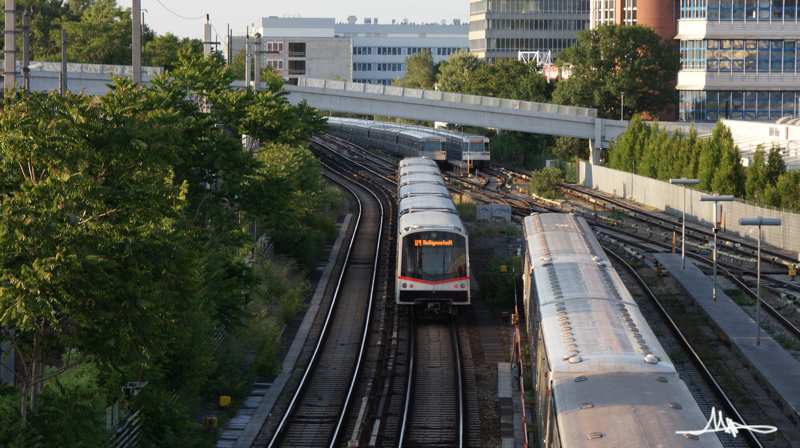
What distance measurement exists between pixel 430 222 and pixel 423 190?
7.15 metres

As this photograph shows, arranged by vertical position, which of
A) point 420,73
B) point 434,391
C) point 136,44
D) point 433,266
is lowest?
point 434,391

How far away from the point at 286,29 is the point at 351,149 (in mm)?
84883

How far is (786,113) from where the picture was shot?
273ft

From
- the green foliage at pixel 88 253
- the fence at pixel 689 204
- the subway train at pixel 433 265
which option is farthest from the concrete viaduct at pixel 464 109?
the green foliage at pixel 88 253

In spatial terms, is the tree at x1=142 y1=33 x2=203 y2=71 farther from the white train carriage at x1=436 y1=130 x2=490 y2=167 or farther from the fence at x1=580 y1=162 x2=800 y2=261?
the fence at x1=580 y1=162 x2=800 y2=261

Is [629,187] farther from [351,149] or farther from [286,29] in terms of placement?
[286,29]

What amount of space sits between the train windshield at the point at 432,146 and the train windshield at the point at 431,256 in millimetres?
46198

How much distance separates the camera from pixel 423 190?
36625 mm

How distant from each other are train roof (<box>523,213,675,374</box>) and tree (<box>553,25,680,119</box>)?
56821mm

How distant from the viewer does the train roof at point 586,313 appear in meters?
15.0

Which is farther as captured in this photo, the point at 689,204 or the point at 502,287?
the point at 689,204

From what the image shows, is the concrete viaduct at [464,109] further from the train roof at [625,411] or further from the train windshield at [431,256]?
the train roof at [625,411]

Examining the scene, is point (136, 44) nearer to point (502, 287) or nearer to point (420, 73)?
point (502, 287)

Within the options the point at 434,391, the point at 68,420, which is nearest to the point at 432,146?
the point at 434,391
